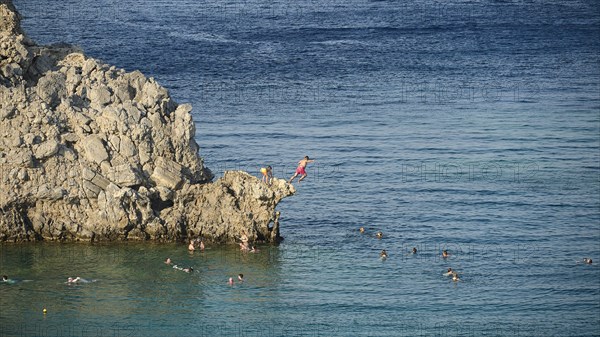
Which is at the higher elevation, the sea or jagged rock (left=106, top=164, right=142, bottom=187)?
jagged rock (left=106, top=164, right=142, bottom=187)

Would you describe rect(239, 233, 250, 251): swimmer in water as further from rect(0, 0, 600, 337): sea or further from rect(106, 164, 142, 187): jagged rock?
rect(106, 164, 142, 187): jagged rock

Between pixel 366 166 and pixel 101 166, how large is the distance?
23.1 metres

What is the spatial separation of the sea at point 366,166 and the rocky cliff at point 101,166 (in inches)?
50.5

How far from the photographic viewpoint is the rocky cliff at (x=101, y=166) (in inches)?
2418

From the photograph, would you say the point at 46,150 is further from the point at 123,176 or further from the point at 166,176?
the point at 166,176

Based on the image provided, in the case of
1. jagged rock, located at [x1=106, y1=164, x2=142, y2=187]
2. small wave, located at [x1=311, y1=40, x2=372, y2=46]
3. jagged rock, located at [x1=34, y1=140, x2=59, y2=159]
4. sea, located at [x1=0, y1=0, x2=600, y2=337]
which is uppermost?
jagged rock, located at [x1=34, y1=140, x2=59, y2=159]

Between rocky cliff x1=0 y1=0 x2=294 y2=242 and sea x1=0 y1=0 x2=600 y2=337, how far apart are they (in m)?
1.28

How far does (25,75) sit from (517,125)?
4234cm

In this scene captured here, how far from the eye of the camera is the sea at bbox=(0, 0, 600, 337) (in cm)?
5681

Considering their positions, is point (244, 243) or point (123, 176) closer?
point (123, 176)

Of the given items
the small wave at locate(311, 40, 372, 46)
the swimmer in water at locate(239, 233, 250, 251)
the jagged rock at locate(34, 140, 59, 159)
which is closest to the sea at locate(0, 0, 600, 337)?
the swimmer in water at locate(239, 233, 250, 251)

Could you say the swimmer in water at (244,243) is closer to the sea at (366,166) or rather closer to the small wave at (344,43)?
the sea at (366,166)

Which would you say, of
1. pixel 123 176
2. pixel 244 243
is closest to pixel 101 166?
pixel 123 176

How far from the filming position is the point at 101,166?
62.3m
